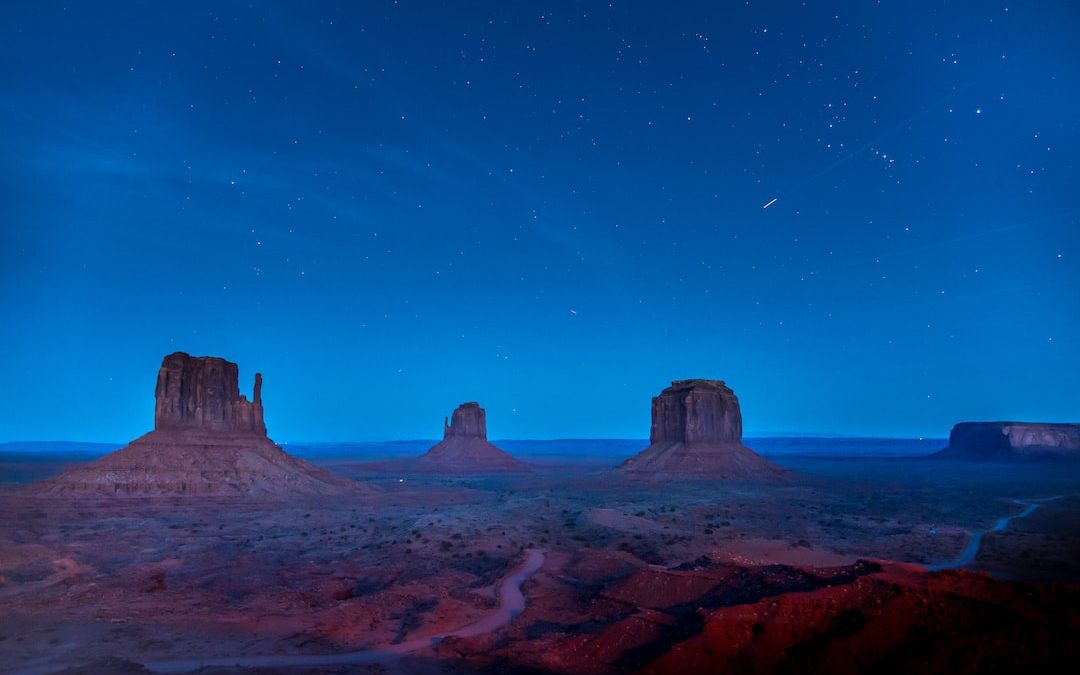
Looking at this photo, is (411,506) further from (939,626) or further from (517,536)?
(939,626)

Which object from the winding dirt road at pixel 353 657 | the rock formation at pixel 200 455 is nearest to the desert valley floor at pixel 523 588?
the winding dirt road at pixel 353 657

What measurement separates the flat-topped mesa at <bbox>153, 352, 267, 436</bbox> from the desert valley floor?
1170cm

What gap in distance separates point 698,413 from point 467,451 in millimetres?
56079

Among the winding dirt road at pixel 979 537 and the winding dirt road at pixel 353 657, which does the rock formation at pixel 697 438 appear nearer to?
the winding dirt road at pixel 979 537

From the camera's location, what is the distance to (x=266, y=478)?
198 ft

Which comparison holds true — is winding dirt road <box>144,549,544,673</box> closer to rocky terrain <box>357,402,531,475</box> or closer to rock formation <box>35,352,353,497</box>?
rock formation <box>35,352,353,497</box>

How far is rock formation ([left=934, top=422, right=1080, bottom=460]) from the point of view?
464 feet

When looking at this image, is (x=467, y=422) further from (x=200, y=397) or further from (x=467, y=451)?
(x=200, y=397)

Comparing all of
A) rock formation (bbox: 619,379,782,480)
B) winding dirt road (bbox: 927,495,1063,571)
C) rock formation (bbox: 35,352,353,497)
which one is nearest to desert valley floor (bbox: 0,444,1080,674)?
winding dirt road (bbox: 927,495,1063,571)

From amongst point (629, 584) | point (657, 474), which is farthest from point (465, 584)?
point (657, 474)

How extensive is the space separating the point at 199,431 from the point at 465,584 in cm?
4873

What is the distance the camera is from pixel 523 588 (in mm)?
25438

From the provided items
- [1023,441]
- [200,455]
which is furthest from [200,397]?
[1023,441]

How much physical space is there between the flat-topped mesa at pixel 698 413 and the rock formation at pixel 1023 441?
308 feet
